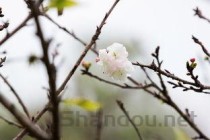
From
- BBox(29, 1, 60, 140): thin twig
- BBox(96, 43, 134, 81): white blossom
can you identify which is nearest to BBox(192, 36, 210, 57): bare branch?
BBox(96, 43, 134, 81): white blossom

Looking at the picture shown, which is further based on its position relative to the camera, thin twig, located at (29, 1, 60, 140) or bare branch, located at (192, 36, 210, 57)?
bare branch, located at (192, 36, 210, 57)

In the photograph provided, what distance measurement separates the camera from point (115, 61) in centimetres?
165

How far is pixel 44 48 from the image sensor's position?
22.8 inches

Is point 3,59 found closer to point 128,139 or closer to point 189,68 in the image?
point 189,68

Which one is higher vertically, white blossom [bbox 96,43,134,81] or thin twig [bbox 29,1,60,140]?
white blossom [bbox 96,43,134,81]

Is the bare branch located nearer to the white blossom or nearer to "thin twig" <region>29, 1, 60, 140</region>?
the white blossom

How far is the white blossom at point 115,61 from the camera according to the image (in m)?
1.62

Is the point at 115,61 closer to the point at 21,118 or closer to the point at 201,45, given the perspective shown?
the point at 201,45

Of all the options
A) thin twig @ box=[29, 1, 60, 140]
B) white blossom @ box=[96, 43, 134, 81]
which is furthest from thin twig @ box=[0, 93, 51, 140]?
white blossom @ box=[96, 43, 134, 81]

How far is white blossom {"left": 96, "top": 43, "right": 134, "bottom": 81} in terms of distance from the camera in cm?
162

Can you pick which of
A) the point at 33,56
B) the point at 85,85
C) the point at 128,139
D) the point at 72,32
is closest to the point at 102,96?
the point at 85,85

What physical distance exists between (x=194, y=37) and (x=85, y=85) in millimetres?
11048

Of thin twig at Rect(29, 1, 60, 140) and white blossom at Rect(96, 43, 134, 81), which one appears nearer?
thin twig at Rect(29, 1, 60, 140)

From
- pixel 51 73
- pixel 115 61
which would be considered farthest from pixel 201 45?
pixel 51 73
